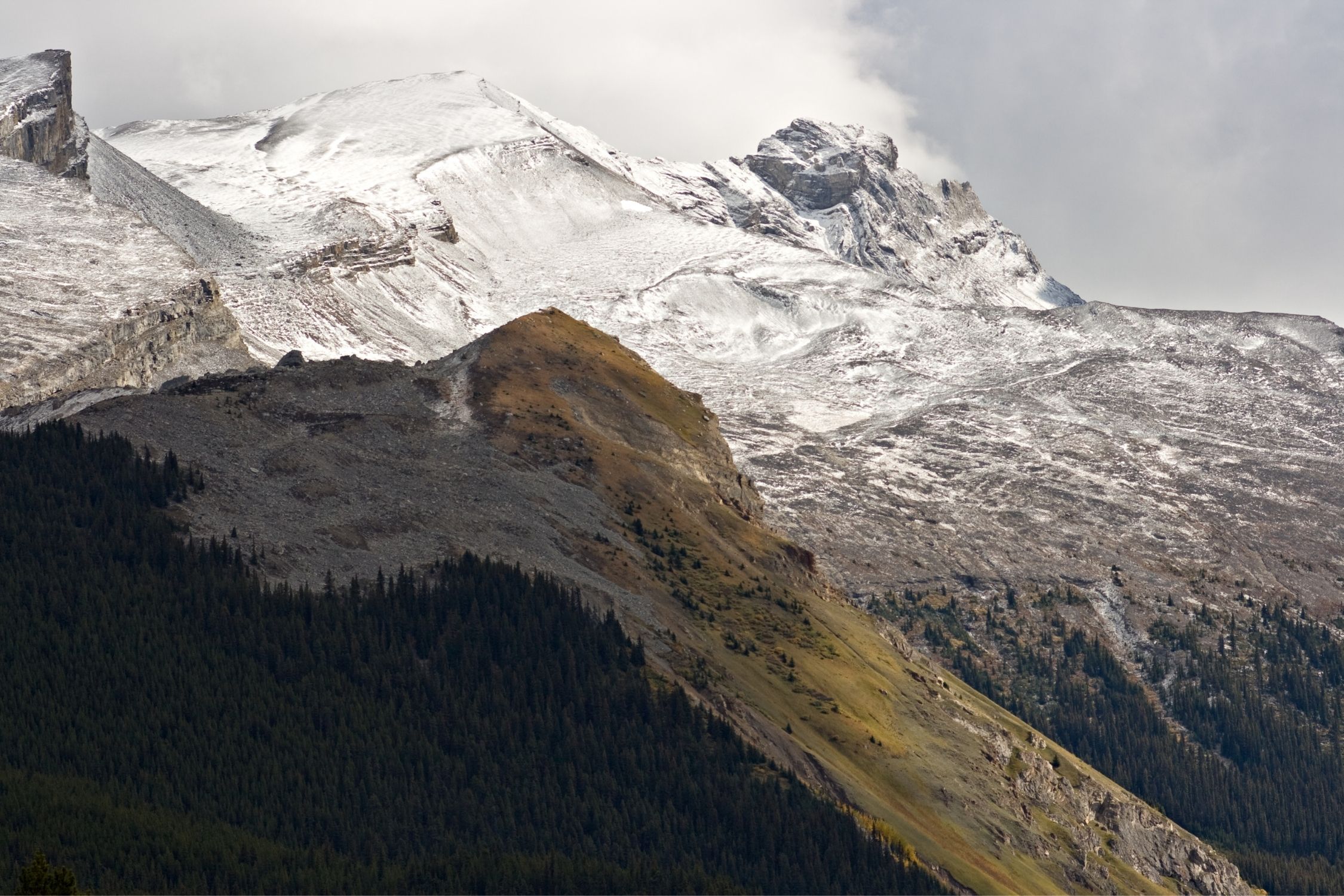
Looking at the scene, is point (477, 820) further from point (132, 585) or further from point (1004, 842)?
point (1004, 842)

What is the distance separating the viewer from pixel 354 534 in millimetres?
184875

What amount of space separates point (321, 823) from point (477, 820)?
12168 mm

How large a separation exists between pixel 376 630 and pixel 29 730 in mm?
31349

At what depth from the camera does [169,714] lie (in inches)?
6270

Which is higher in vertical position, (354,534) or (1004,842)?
(354,534)

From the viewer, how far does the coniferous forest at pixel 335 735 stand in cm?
14775

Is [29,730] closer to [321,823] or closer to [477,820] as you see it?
[321,823]

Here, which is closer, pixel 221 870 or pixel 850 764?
pixel 221 870

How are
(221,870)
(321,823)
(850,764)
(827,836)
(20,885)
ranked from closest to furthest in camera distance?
1. (20,885)
2. (221,870)
3. (321,823)
4. (827,836)
5. (850,764)

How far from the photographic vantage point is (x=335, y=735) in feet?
533

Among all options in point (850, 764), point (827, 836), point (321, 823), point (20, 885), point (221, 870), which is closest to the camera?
point (20, 885)

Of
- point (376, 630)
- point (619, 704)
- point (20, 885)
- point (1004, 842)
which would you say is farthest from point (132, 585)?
point (1004, 842)

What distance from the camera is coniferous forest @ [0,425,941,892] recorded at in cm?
14775

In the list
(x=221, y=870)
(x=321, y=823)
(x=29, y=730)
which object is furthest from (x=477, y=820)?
(x=29, y=730)
